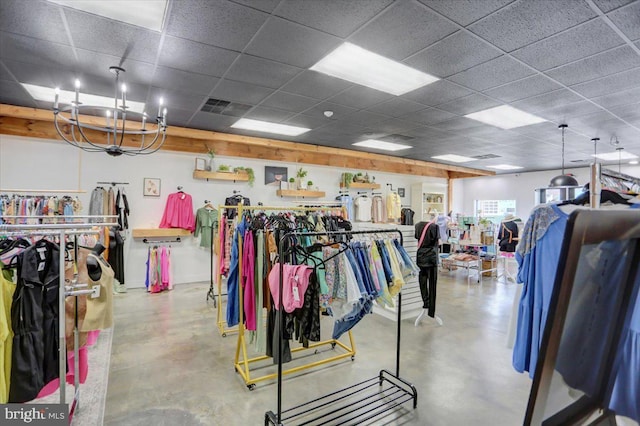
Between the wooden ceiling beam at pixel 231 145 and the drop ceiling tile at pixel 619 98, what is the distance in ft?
15.8

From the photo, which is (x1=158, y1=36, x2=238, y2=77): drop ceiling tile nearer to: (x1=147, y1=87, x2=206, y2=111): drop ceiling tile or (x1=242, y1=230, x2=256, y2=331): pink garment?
(x1=147, y1=87, x2=206, y2=111): drop ceiling tile

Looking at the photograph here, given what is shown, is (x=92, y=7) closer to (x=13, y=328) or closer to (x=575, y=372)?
(x=13, y=328)

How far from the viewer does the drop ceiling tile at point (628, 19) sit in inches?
90.4

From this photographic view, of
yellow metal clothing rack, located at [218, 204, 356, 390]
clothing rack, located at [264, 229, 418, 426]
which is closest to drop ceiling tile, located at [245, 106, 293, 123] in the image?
yellow metal clothing rack, located at [218, 204, 356, 390]

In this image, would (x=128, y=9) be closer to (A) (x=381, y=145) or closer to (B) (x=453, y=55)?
(B) (x=453, y=55)

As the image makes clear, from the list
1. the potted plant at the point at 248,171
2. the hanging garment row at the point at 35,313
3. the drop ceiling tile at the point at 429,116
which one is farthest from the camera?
the potted plant at the point at 248,171

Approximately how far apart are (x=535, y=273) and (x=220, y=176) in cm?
608

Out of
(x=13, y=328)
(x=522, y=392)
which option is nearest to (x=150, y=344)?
(x=13, y=328)

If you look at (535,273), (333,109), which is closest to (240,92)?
(333,109)

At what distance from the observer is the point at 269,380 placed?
9.58 ft

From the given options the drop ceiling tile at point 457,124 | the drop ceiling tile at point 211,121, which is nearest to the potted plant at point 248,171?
the drop ceiling tile at point 211,121

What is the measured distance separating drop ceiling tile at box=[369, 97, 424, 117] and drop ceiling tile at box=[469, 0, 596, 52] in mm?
1637

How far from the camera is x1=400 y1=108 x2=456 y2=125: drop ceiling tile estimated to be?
478 centimetres

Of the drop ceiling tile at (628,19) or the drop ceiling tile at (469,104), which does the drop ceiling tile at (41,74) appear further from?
the drop ceiling tile at (628,19)
